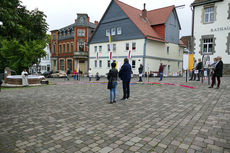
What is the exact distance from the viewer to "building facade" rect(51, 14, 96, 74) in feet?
145

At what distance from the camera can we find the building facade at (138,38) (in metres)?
31.0

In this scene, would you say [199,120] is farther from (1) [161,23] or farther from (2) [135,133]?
(1) [161,23]

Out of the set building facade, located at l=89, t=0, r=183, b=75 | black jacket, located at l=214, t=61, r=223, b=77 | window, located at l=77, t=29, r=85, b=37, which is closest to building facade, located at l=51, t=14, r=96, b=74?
window, located at l=77, t=29, r=85, b=37

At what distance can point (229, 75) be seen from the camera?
20.4 m

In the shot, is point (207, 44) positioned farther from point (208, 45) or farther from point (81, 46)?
point (81, 46)

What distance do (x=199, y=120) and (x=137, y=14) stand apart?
109ft

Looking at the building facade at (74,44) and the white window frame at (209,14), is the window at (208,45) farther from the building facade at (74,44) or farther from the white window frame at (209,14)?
the building facade at (74,44)

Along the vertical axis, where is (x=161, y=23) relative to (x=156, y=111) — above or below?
above

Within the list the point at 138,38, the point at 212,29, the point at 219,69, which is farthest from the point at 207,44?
the point at 219,69

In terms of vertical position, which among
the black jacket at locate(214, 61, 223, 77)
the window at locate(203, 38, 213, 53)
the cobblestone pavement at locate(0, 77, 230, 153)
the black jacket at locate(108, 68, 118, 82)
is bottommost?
the cobblestone pavement at locate(0, 77, 230, 153)

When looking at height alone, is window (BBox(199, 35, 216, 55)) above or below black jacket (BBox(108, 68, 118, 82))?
above

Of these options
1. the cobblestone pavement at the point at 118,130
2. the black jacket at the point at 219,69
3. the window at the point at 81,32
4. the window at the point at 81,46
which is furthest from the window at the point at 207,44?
the window at the point at 81,32

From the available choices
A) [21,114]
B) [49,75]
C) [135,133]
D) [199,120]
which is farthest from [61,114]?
[49,75]

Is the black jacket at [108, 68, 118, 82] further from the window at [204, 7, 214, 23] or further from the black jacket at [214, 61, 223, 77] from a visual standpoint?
the window at [204, 7, 214, 23]
